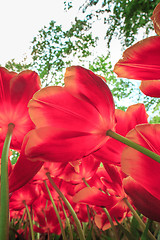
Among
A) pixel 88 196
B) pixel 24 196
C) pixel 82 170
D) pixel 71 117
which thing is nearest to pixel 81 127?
pixel 71 117

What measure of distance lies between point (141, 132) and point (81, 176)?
279 mm

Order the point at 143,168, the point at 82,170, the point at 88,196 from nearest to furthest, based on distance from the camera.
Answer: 1. the point at 143,168
2. the point at 88,196
3. the point at 82,170

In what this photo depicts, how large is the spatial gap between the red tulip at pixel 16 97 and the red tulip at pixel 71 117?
0.06m

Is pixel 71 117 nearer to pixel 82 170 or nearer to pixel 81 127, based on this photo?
pixel 81 127

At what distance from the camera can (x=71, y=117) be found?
23 cm

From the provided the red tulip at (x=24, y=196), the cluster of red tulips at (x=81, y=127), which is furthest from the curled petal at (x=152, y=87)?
the red tulip at (x=24, y=196)

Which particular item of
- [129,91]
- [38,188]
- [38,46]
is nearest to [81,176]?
[38,188]

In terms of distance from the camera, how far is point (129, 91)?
8320 mm

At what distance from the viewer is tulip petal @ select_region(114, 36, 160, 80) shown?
8.9 inches

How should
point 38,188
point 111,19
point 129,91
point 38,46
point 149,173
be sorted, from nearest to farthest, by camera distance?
point 149,173
point 38,188
point 111,19
point 38,46
point 129,91

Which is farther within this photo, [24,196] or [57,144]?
[24,196]

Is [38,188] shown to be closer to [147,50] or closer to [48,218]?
[48,218]

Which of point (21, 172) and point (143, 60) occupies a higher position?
point (143, 60)

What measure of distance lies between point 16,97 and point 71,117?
0.09 meters
